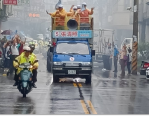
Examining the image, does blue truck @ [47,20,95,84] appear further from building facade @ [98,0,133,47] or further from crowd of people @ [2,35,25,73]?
building facade @ [98,0,133,47]

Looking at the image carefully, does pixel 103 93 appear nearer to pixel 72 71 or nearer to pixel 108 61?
pixel 72 71

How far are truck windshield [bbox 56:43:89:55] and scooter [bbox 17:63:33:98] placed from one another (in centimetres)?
521

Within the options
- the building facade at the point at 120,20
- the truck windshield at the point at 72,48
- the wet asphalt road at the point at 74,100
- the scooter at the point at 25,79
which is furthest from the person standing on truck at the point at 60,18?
the building facade at the point at 120,20

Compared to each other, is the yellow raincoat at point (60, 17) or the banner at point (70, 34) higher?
the yellow raincoat at point (60, 17)

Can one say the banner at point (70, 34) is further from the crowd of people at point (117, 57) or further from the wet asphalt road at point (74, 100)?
the crowd of people at point (117, 57)

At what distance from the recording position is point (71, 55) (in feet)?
63.0

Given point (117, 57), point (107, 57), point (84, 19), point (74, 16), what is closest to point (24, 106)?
point (84, 19)

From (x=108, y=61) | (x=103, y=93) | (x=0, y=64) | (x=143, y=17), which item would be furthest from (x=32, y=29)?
(x=103, y=93)

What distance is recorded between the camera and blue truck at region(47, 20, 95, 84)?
19.0 m

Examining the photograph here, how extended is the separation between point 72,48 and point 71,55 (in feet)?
2.21

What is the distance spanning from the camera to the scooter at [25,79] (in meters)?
14.2

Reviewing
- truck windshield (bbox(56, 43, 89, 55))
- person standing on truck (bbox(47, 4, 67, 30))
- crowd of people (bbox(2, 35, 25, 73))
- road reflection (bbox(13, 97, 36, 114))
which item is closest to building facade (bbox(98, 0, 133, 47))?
crowd of people (bbox(2, 35, 25, 73))

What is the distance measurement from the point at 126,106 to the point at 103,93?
10.6ft

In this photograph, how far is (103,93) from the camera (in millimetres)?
15891
